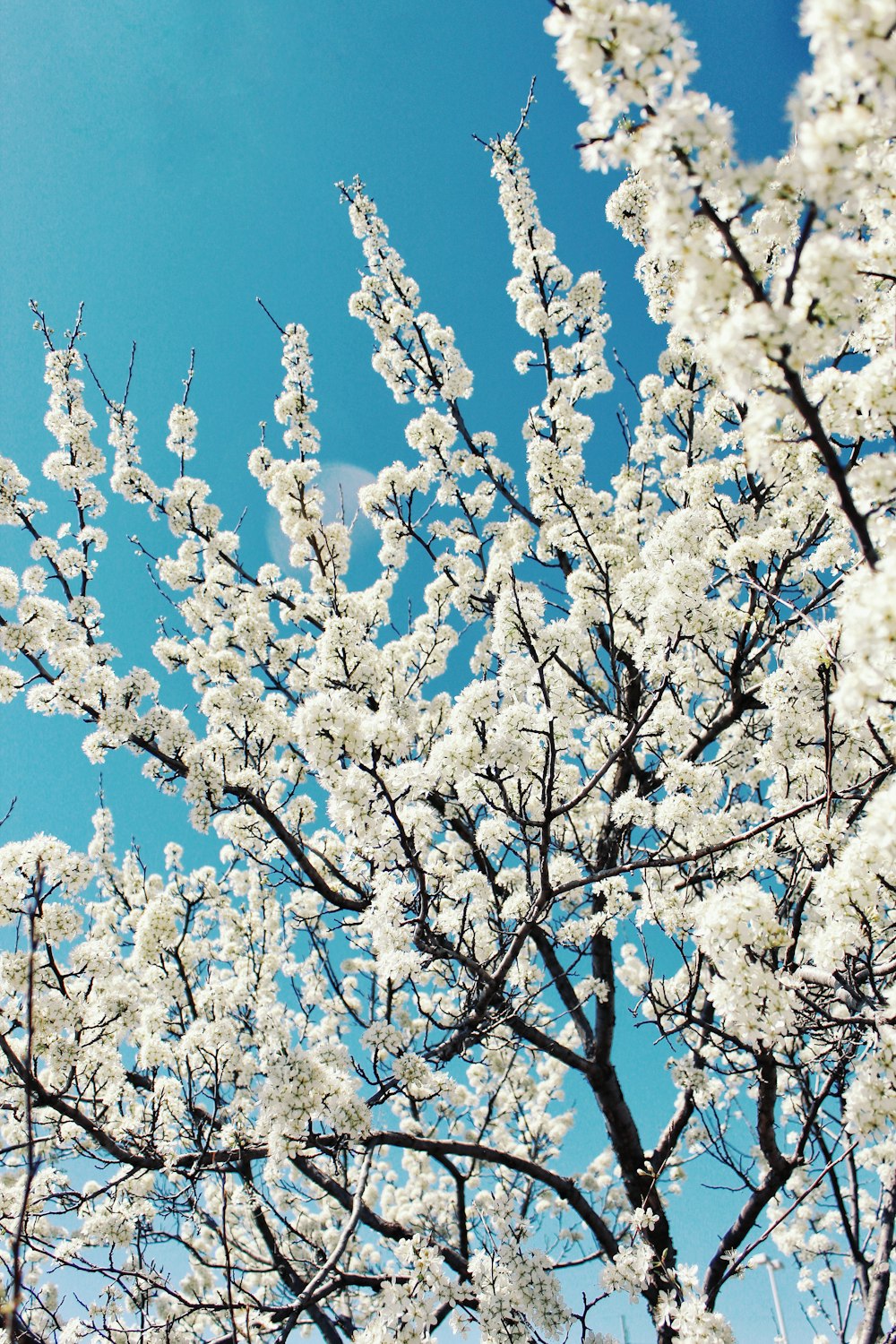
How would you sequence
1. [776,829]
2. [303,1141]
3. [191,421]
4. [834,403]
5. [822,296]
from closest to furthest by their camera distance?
[822,296]
[834,403]
[303,1141]
[776,829]
[191,421]

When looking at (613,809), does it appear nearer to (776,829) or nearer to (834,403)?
(776,829)

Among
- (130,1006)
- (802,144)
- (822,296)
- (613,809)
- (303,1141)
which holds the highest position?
(613,809)

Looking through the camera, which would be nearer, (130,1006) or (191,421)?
(130,1006)

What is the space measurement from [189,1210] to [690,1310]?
427 cm

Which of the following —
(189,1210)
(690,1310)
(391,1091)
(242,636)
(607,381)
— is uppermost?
(607,381)

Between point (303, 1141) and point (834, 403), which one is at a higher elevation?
point (834, 403)

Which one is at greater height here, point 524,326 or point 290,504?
point 524,326

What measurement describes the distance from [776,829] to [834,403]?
419 cm

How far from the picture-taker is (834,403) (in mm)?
3482

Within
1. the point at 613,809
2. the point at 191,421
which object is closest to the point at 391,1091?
the point at 613,809

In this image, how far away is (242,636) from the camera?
328 inches

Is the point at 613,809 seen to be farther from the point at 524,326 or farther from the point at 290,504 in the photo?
the point at 524,326

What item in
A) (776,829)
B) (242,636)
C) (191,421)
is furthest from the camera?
(191,421)

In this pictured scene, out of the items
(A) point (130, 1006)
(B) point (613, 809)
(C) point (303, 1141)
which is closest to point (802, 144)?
(B) point (613, 809)
